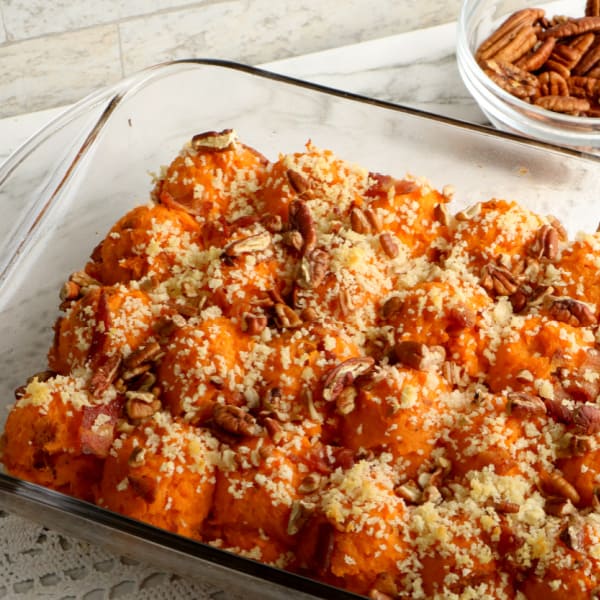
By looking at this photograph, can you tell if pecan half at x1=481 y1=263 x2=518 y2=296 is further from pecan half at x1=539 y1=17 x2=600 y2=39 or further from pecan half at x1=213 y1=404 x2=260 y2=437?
pecan half at x1=539 y1=17 x2=600 y2=39

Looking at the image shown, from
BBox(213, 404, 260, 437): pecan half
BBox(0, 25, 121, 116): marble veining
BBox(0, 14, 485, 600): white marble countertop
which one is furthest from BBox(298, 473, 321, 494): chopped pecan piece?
BBox(0, 25, 121, 116): marble veining

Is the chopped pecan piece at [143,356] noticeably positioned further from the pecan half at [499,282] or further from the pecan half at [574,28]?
the pecan half at [574,28]

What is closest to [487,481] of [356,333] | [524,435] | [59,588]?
[524,435]

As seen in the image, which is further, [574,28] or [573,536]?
[574,28]

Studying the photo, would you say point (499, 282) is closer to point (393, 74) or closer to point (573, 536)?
point (573, 536)

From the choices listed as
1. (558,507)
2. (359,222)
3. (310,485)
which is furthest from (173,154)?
(558,507)

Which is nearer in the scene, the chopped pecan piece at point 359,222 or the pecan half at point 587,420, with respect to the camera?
the pecan half at point 587,420

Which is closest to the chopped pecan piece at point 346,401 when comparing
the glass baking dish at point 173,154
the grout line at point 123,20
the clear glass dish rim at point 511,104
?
the glass baking dish at point 173,154
